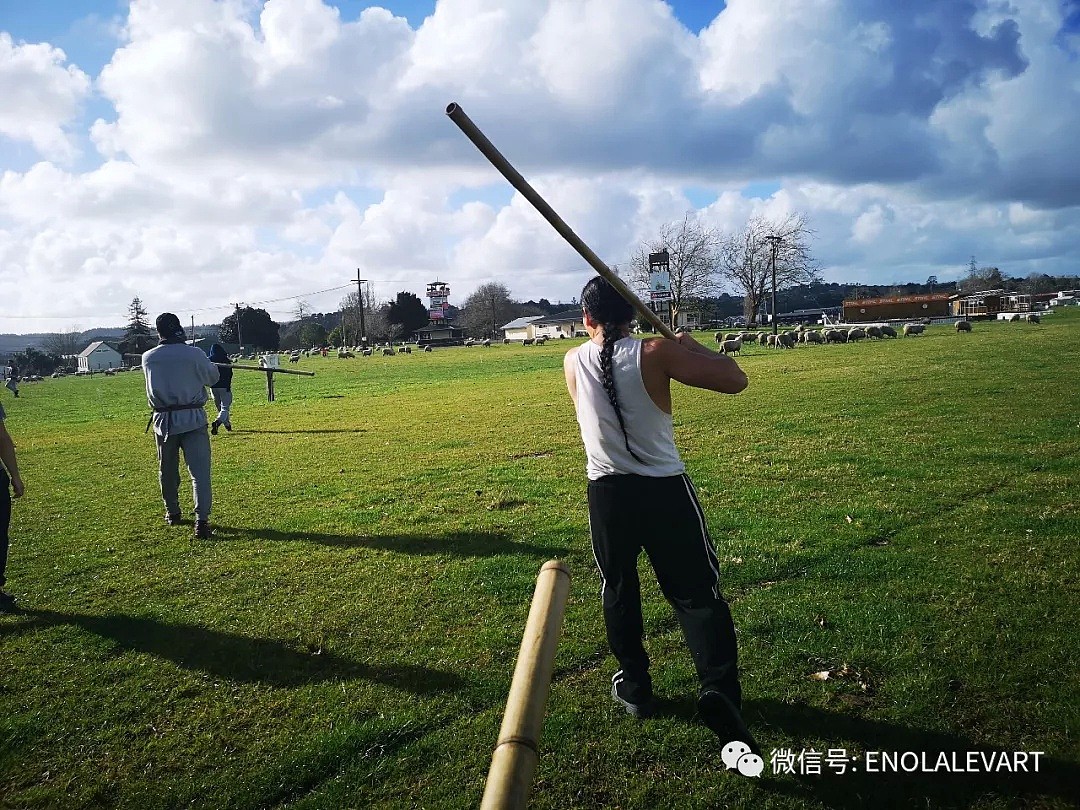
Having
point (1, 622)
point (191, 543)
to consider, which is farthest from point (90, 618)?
point (191, 543)

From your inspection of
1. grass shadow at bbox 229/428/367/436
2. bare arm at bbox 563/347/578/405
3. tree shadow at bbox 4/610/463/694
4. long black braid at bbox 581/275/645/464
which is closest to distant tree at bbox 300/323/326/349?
grass shadow at bbox 229/428/367/436

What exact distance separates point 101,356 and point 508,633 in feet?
447

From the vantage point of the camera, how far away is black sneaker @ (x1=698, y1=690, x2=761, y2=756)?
11.4ft

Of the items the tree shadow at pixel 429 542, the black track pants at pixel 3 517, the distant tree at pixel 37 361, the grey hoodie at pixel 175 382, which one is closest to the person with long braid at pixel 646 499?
the tree shadow at pixel 429 542

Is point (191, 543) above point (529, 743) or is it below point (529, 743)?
below

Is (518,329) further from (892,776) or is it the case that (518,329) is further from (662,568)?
(892,776)

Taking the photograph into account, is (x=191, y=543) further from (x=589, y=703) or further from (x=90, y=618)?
(x=589, y=703)

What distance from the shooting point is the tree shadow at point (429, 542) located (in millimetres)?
6980

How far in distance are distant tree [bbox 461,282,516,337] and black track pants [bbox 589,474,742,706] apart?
5559 inches

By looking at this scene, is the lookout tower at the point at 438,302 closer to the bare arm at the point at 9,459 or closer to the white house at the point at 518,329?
the white house at the point at 518,329

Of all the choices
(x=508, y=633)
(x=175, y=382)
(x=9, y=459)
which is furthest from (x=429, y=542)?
(x=9, y=459)

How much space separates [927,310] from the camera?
96.8 m

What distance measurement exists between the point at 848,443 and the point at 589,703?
8.48 metres

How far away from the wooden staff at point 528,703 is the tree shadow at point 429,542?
15.5 feet
